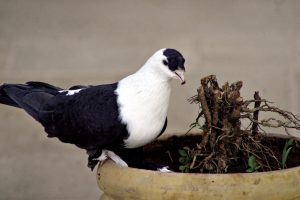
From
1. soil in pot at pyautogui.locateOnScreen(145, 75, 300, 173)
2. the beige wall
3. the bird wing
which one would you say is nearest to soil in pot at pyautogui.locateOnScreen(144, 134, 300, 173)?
soil in pot at pyautogui.locateOnScreen(145, 75, 300, 173)

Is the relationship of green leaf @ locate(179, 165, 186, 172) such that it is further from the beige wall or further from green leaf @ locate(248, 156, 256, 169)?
the beige wall

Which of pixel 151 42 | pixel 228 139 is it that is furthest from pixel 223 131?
pixel 151 42

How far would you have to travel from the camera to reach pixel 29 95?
103cm

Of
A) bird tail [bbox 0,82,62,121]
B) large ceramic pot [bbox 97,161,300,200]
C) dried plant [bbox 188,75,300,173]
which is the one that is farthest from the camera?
bird tail [bbox 0,82,62,121]

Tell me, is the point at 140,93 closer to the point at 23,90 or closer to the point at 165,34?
the point at 23,90

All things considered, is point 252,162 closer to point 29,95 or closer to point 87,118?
point 87,118

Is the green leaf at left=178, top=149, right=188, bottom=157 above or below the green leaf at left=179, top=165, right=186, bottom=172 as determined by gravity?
above

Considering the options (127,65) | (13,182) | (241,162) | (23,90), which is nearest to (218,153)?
(241,162)

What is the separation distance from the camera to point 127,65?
1556 mm

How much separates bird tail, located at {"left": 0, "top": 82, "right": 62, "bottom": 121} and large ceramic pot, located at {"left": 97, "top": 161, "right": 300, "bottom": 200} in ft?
0.90

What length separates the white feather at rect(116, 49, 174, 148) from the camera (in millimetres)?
891

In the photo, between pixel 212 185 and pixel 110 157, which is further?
pixel 110 157

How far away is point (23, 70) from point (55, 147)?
233 mm

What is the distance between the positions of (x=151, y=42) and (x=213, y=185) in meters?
0.84
